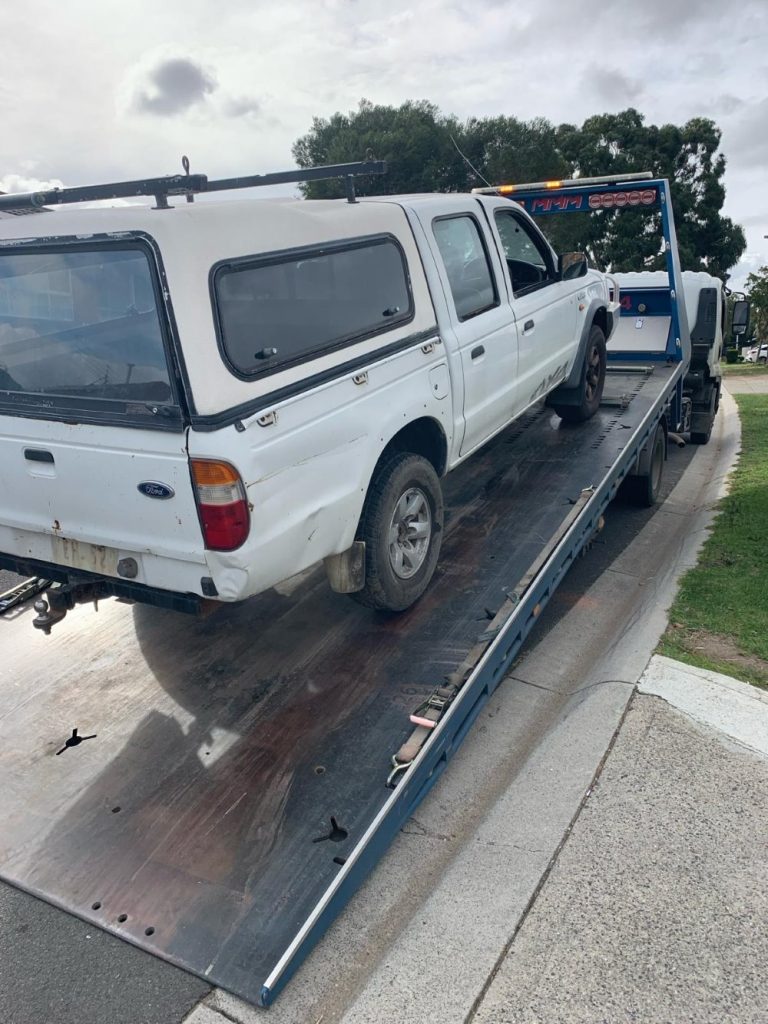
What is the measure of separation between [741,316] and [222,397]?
9263mm

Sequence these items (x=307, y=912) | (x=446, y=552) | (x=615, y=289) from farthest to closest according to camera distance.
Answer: (x=615, y=289), (x=446, y=552), (x=307, y=912)

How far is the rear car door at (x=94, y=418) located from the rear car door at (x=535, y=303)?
2.78 metres

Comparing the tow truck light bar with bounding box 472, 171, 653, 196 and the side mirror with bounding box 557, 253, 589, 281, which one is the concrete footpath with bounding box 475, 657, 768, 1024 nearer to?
the side mirror with bounding box 557, 253, 589, 281

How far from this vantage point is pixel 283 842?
9.43ft

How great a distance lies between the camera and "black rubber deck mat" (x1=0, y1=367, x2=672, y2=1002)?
8.94ft

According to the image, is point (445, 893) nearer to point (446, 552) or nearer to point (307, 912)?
point (307, 912)

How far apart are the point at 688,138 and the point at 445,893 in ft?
109

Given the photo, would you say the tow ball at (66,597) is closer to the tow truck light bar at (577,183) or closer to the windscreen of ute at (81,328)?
the windscreen of ute at (81,328)

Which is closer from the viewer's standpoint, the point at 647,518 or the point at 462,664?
the point at 462,664

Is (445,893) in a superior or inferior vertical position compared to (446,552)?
inferior

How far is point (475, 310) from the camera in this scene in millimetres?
4539

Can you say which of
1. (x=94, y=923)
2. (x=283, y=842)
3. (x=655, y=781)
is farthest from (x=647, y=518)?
(x=94, y=923)

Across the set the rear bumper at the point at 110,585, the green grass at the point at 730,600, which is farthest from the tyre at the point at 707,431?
the rear bumper at the point at 110,585

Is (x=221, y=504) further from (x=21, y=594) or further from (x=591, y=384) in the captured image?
(x=591, y=384)
